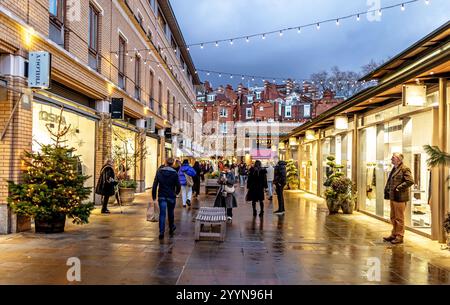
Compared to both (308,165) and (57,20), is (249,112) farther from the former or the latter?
(57,20)

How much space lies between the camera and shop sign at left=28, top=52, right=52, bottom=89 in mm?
9086

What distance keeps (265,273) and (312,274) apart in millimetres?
690

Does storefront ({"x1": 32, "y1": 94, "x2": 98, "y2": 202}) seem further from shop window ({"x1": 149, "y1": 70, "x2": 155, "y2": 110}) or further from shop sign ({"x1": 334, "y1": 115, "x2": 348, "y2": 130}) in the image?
shop window ({"x1": 149, "y1": 70, "x2": 155, "y2": 110})

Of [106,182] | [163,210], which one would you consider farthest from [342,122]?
[163,210]

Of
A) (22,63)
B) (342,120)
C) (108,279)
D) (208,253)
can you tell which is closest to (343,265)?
(208,253)

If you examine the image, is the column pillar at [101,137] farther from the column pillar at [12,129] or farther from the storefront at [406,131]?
the storefront at [406,131]

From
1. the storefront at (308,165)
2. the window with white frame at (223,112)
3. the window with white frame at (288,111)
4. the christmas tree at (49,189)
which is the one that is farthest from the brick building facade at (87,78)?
the window with white frame at (223,112)

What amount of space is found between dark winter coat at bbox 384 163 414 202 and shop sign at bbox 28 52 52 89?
7725mm

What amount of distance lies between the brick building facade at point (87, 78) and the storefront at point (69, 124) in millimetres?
33

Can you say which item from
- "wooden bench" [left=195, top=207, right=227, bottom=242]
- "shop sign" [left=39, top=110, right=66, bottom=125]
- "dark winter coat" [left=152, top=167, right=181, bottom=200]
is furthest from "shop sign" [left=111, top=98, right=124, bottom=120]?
"wooden bench" [left=195, top=207, right=227, bottom=242]

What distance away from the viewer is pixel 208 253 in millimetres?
7426

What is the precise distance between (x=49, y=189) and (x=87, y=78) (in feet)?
17.6

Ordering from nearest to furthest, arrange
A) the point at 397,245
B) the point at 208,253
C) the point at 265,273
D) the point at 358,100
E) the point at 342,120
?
the point at 265,273
the point at 208,253
the point at 397,245
the point at 358,100
the point at 342,120
